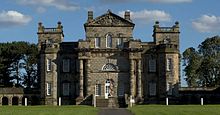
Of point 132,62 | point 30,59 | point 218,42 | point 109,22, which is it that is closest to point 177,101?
point 132,62

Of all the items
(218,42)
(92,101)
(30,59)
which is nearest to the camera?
(92,101)

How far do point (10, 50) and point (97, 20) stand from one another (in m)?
32.3

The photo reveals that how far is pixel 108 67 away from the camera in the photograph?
76562 millimetres

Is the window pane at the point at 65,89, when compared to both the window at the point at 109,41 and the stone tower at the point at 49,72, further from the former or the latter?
the window at the point at 109,41

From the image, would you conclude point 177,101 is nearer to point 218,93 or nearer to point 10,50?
point 218,93

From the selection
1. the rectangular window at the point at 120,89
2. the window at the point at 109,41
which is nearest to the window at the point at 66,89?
the rectangular window at the point at 120,89

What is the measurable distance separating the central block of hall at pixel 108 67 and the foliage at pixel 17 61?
26.6 meters

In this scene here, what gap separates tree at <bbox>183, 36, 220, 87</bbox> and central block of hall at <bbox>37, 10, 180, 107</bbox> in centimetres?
1978

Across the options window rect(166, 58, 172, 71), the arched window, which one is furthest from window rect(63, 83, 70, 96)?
window rect(166, 58, 172, 71)

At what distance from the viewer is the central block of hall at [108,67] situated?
75438 mm

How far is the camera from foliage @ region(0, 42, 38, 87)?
4082 inches

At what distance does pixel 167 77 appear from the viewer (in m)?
75.9

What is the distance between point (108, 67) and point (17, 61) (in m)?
34.1

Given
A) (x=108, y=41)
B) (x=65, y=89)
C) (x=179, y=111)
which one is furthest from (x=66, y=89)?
(x=179, y=111)
